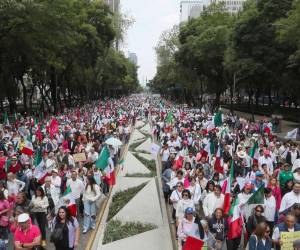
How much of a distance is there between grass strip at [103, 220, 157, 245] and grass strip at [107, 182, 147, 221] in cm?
76

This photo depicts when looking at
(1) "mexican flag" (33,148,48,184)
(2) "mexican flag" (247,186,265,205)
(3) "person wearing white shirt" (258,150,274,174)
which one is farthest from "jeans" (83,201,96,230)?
(3) "person wearing white shirt" (258,150,274,174)

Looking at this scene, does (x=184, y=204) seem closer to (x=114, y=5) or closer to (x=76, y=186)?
(x=76, y=186)

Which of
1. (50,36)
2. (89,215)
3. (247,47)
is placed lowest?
(89,215)

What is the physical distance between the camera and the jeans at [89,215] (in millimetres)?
11547

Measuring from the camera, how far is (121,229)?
444 inches

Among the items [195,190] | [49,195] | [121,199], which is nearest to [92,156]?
[121,199]

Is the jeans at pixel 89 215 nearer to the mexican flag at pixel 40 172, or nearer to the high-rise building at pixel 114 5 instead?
the mexican flag at pixel 40 172

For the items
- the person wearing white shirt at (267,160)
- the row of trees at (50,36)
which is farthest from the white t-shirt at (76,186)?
the row of trees at (50,36)

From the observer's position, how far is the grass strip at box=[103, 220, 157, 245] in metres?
10.8

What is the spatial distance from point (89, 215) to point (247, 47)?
108 feet

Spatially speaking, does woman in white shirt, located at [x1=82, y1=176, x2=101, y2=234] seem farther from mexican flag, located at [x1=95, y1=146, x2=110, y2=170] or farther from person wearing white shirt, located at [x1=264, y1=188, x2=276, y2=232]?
person wearing white shirt, located at [x1=264, y1=188, x2=276, y2=232]

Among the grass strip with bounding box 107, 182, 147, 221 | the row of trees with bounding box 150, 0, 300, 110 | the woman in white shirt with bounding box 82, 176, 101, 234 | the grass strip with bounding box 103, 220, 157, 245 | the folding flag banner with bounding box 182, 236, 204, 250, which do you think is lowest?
the grass strip with bounding box 103, 220, 157, 245

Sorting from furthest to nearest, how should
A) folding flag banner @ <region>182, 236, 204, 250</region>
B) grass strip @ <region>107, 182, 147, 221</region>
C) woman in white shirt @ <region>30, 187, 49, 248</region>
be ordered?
grass strip @ <region>107, 182, 147, 221</region> < woman in white shirt @ <region>30, 187, 49, 248</region> < folding flag banner @ <region>182, 236, 204, 250</region>

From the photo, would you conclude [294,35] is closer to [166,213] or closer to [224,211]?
[166,213]
